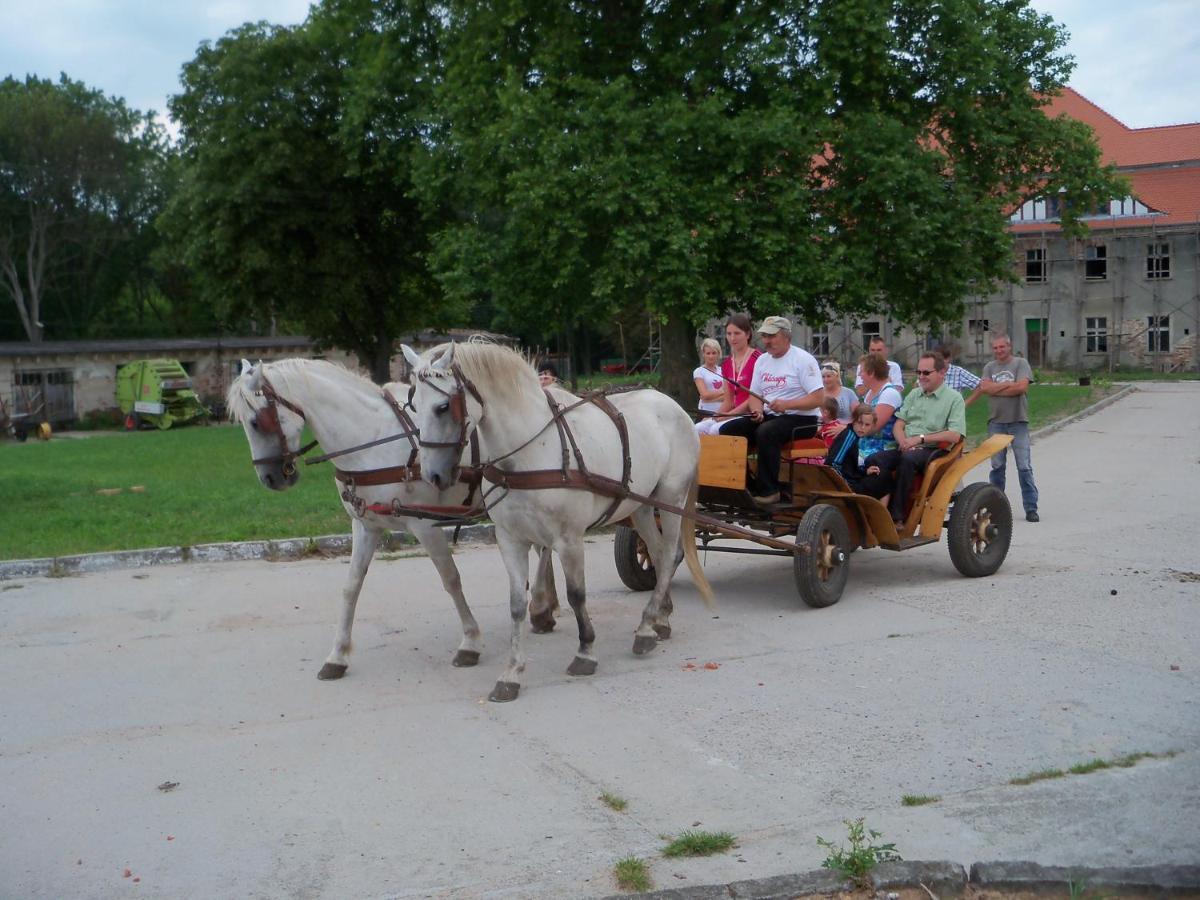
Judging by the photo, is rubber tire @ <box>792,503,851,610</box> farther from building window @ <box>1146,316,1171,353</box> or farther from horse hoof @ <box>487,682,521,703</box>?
building window @ <box>1146,316,1171,353</box>

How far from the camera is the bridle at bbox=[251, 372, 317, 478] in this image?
679 centimetres

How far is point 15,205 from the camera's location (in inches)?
2053

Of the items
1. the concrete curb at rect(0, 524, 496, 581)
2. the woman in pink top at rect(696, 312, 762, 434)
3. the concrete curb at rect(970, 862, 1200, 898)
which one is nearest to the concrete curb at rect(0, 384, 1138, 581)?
the concrete curb at rect(0, 524, 496, 581)

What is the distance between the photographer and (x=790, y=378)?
8461mm

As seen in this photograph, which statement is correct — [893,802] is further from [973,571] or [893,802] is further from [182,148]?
[182,148]

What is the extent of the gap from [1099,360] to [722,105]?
3658cm

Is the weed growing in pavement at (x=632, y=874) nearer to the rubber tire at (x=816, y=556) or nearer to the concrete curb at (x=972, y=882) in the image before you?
the concrete curb at (x=972, y=882)

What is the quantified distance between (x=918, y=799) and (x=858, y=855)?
91cm

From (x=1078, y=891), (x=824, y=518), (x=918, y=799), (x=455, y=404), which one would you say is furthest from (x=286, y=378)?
(x=1078, y=891)

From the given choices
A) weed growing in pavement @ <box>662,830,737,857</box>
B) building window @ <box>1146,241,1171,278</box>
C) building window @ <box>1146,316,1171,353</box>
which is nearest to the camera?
weed growing in pavement @ <box>662,830,737,857</box>

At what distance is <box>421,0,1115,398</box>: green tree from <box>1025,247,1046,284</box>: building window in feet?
97.7

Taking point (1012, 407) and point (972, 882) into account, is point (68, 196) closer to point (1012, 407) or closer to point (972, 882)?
point (1012, 407)

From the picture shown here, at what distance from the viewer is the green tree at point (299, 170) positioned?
26.4 m

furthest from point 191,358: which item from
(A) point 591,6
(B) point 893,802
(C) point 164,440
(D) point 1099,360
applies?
(B) point 893,802
